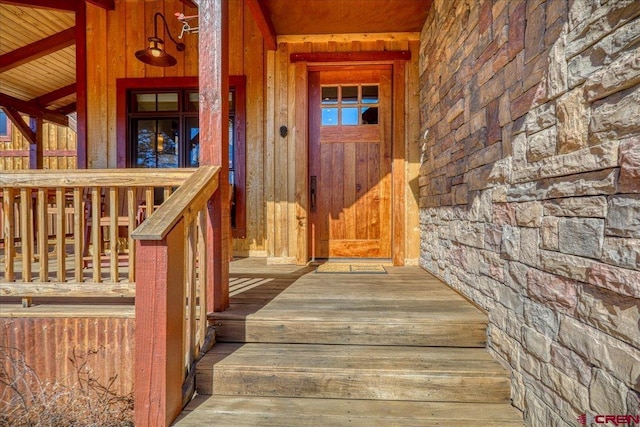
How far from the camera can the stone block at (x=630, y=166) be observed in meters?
0.91

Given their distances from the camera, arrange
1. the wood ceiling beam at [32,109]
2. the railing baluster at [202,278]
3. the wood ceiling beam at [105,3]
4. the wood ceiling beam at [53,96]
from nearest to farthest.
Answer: the railing baluster at [202,278], the wood ceiling beam at [105,3], the wood ceiling beam at [32,109], the wood ceiling beam at [53,96]

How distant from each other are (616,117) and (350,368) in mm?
1444

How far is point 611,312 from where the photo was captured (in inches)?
Answer: 39.0

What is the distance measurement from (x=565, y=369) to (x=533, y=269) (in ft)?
1.28

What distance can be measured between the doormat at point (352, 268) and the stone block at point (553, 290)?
170 centimetres

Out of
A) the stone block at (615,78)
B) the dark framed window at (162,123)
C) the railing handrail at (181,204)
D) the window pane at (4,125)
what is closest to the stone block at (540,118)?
the stone block at (615,78)

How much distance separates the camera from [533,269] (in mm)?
1369

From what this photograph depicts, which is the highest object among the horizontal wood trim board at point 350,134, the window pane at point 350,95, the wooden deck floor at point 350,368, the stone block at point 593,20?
the window pane at point 350,95

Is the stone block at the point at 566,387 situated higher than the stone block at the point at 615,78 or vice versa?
the stone block at the point at 615,78

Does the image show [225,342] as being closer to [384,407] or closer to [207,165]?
[384,407]

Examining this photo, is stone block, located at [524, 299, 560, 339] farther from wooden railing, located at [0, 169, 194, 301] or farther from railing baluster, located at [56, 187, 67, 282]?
railing baluster, located at [56, 187, 67, 282]

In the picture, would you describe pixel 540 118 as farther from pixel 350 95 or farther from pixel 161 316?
pixel 350 95

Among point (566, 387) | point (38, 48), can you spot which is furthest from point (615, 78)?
point (38, 48)

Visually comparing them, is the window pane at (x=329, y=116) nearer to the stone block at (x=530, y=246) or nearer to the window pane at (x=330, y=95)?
the window pane at (x=330, y=95)
